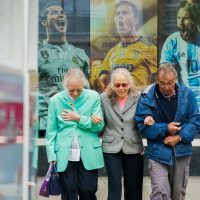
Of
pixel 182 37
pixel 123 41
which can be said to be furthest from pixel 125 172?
pixel 182 37

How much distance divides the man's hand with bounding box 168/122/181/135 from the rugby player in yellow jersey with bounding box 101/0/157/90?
3889 mm

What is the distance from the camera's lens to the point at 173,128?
5.36 metres

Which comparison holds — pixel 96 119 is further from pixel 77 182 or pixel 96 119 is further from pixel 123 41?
pixel 123 41

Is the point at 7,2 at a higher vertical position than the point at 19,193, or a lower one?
higher

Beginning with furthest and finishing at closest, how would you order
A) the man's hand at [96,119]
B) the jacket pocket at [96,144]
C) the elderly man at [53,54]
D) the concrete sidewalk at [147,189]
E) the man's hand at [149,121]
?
the elderly man at [53,54] < the concrete sidewalk at [147,189] < the jacket pocket at [96,144] < the man's hand at [96,119] < the man's hand at [149,121]

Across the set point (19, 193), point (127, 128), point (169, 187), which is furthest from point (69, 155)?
point (19, 193)

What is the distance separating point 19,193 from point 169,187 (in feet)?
9.26

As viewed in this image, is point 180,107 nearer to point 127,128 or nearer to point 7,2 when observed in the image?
point 127,128

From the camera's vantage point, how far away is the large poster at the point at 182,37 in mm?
9289

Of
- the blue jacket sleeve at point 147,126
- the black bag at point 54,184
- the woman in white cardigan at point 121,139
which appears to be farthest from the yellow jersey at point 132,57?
the black bag at point 54,184

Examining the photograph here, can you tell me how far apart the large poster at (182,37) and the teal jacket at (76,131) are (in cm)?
393

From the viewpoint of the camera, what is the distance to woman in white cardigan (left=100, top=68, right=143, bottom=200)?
5.60m

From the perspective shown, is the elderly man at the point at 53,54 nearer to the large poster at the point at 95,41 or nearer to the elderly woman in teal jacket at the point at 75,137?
the large poster at the point at 95,41

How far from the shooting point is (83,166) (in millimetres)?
5551
